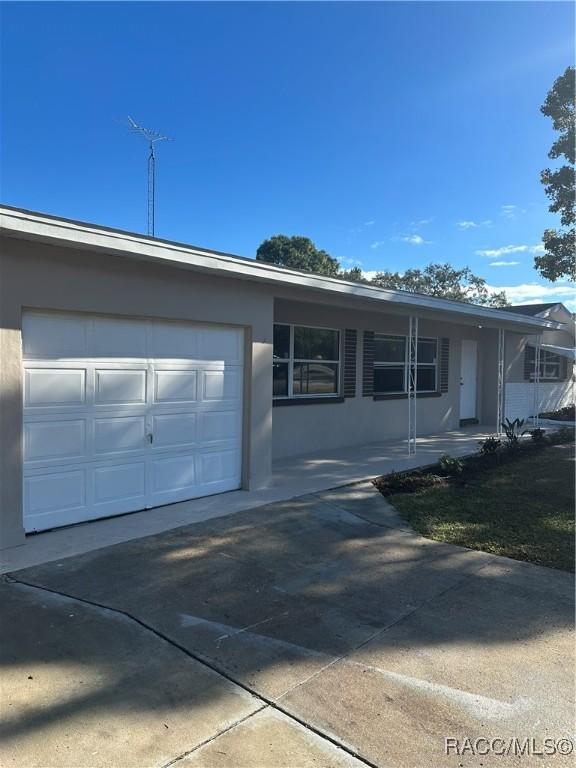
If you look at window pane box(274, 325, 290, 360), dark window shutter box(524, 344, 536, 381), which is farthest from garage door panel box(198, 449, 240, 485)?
dark window shutter box(524, 344, 536, 381)

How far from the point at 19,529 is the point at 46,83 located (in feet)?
29.6

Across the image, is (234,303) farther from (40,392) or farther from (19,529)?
(19,529)

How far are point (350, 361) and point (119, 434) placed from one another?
5948 mm

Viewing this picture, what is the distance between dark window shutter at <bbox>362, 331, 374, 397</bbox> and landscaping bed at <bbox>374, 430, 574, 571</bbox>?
8.45 ft

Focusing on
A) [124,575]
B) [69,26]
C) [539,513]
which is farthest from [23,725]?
[69,26]

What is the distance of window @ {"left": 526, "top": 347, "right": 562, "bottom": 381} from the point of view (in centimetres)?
1756

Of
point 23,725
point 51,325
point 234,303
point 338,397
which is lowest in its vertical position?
point 23,725

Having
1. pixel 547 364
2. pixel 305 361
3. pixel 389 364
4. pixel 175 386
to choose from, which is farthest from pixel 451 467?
pixel 547 364

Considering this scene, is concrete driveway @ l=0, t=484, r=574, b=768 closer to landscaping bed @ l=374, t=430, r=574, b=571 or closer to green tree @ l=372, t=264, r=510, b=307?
landscaping bed @ l=374, t=430, r=574, b=571

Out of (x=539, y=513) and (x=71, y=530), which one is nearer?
(x=71, y=530)

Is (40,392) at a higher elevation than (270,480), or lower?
higher

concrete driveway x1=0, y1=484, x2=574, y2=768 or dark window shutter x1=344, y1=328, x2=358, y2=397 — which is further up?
dark window shutter x1=344, y1=328, x2=358, y2=397

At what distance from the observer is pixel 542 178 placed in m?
17.1

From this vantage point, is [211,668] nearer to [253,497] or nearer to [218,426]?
[253,497]
